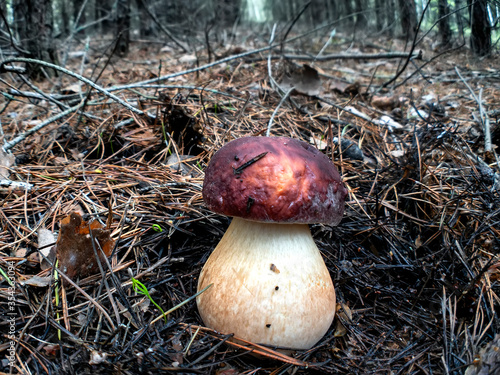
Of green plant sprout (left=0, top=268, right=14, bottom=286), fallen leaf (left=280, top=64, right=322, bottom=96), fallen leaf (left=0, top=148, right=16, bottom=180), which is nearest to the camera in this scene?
green plant sprout (left=0, top=268, right=14, bottom=286)

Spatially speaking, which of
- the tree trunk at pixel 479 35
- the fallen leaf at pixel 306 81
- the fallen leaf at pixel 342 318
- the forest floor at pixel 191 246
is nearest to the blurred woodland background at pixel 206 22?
the tree trunk at pixel 479 35

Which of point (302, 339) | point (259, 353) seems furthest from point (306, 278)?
point (259, 353)

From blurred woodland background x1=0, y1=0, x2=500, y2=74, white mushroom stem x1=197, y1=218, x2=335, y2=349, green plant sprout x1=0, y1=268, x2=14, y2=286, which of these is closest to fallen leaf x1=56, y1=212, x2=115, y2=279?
green plant sprout x1=0, y1=268, x2=14, y2=286

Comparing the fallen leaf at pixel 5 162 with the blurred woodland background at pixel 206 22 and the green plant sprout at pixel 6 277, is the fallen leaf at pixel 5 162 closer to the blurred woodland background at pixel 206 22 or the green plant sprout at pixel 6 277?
the green plant sprout at pixel 6 277

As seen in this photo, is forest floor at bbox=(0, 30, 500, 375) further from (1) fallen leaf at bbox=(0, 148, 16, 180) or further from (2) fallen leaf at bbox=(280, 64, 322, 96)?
(2) fallen leaf at bbox=(280, 64, 322, 96)

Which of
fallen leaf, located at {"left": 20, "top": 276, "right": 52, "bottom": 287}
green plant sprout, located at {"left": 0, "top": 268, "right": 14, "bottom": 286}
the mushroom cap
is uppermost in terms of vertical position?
the mushroom cap

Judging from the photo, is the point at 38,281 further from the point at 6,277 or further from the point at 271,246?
the point at 271,246

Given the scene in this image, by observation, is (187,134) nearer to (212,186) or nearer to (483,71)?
(212,186)
